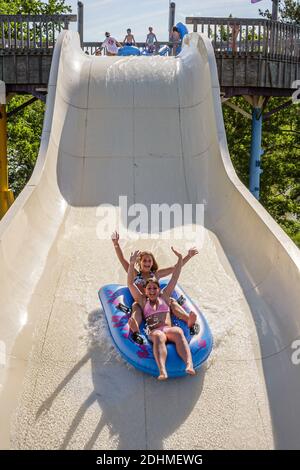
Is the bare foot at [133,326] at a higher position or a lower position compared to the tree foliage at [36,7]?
lower

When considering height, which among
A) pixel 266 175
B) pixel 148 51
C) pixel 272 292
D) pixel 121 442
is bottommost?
pixel 266 175

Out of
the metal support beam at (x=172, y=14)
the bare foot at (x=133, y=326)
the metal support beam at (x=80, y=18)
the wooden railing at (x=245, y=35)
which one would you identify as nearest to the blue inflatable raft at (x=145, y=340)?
the bare foot at (x=133, y=326)

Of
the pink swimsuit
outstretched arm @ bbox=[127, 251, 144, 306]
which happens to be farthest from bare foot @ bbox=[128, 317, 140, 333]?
outstretched arm @ bbox=[127, 251, 144, 306]

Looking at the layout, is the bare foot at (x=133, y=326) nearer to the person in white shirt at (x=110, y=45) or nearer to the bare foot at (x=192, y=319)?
the bare foot at (x=192, y=319)

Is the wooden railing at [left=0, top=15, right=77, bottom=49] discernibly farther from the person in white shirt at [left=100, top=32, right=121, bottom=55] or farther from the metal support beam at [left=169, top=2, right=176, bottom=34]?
the metal support beam at [left=169, top=2, right=176, bottom=34]

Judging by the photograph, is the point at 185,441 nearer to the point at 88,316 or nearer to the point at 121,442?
the point at 121,442

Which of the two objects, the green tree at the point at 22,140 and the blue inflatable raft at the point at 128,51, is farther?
the green tree at the point at 22,140

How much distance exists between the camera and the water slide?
4.70 m

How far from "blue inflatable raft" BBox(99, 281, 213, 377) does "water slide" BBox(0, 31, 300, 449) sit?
6.1 inches

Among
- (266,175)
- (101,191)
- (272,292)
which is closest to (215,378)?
(272,292)

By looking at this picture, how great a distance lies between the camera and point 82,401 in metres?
4.85

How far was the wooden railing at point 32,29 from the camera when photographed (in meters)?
12.0

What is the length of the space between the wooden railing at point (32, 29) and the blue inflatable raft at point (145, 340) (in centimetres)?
784

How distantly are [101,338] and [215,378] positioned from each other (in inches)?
42.2
